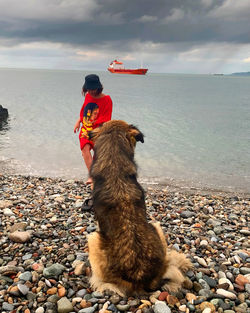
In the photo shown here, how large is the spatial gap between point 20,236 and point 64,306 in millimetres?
1986

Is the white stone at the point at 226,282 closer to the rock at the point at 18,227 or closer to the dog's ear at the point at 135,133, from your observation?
the dog's ear at the point at 135,133

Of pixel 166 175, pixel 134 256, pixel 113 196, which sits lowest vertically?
pixel 166 175

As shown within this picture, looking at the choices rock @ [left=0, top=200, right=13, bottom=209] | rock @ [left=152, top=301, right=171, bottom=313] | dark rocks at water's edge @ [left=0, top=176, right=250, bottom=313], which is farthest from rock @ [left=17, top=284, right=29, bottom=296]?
rock @ [left=0, top=200, right=13, bottom=209]

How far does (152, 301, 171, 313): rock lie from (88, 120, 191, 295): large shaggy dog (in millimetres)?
212

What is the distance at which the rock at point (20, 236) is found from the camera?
16.5 ft

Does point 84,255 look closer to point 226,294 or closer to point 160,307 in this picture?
point 160,307

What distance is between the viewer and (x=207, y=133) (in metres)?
23.5

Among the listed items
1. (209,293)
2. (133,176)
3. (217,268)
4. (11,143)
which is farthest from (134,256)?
(11,143)

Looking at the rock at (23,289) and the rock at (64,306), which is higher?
the rock at (23,289)

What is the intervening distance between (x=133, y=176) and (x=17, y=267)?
2.37 metres

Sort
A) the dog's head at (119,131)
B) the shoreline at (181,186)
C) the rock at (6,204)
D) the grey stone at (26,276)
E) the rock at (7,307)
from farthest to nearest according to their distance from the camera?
the shoreline at (181,186) < the rock at (6,204) < the dog's head at (119,131) < the grey stone at (26,276) < the rock at (7,307)

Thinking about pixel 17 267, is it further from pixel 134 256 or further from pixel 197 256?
pixel 197 256

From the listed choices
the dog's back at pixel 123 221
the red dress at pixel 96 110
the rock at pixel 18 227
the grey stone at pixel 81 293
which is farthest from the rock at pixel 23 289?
the red dress at pixel 96 110

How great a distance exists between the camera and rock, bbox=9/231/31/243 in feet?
16.5
